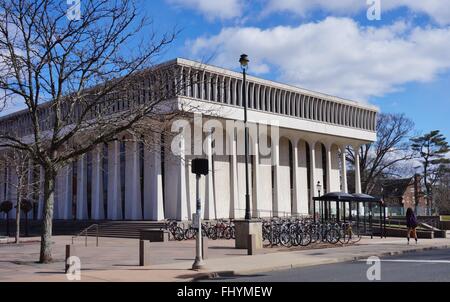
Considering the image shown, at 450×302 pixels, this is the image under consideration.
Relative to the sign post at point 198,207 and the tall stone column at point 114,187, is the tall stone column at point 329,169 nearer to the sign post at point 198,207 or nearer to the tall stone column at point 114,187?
the tall stone column at point 114,187

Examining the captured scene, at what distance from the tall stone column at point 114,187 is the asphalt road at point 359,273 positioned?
118 feet

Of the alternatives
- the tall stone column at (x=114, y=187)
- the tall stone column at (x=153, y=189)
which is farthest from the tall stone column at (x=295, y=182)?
the tall stone column at (x=114, y=187)

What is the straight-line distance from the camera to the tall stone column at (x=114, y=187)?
50.9m

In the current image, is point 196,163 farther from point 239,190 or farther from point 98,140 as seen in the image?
point 239,190

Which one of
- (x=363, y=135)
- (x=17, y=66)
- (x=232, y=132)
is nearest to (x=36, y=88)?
(x=17, y=66)

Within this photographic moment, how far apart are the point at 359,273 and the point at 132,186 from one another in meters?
37.3

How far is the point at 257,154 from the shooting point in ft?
175

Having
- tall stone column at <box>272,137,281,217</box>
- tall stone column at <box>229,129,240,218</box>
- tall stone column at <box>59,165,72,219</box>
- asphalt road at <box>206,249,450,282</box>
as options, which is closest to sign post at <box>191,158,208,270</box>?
asphalt road at <box>206,249,450,282</box>

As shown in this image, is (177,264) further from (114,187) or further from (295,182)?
(295,182)

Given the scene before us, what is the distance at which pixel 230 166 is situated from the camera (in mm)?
52625

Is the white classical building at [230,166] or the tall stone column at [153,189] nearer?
the tall stone column at [153,189]

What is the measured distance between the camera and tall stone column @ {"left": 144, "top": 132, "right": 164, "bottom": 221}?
4650 centimetres
